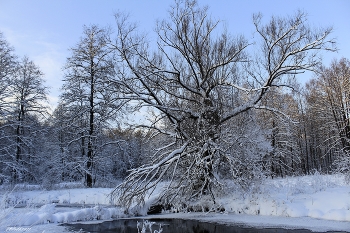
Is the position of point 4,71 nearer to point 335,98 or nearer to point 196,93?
point 196,93

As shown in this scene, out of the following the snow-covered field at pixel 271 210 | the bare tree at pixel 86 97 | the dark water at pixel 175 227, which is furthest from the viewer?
the bare tree at pixel 86 97

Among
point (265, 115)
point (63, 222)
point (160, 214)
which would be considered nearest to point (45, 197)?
point (63, 222)

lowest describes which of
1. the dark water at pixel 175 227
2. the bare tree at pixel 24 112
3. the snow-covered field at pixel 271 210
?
the dark water at pixel 175 227

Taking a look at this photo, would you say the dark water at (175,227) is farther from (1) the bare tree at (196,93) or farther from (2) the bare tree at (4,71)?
(2) the bare tree at (4,71)

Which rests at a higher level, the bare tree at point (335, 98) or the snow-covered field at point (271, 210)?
the bare tree at point (335, 98)

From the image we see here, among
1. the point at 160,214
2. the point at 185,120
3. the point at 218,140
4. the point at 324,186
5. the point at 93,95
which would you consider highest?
the point at 93,95

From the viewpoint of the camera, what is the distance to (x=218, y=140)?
46.5ft

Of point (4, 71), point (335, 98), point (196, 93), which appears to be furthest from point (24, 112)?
point (335, 98)

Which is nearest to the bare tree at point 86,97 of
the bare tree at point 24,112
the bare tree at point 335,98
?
the bare tree at point 24,112

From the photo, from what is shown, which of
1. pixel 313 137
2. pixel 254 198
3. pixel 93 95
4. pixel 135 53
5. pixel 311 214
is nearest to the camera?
pixel 311 214

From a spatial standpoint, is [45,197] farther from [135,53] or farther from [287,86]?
[287,86]

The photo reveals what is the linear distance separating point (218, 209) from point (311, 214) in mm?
3847

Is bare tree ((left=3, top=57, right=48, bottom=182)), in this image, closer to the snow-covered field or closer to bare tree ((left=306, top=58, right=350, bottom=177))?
the snow-covered field

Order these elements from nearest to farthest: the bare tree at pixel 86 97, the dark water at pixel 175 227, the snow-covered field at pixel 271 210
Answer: the dark water at pixel 175 227, the snow-covered field at pixel 271 210, the bare tree at pixel 86 97
